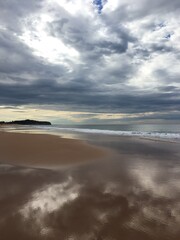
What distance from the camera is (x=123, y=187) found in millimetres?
5590

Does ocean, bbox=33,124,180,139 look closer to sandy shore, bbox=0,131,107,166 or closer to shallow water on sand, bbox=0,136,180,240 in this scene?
sandy shore, bbox=0,131,107,166

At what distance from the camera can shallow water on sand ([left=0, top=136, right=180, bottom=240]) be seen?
332cm

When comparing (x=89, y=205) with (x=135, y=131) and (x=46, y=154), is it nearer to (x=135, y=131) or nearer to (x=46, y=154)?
(x=46, y=154)

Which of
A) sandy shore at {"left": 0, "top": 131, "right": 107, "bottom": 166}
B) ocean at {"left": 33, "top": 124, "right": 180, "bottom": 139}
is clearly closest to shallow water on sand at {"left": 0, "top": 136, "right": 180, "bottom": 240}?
sandy shore at {"left": 0, "top": 131, "right": 107, "bottom": 166}

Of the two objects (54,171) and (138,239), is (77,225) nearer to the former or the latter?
(138,239)

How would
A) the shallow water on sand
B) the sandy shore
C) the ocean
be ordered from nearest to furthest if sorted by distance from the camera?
the shallow water on sand, the sandy shore, the ocean

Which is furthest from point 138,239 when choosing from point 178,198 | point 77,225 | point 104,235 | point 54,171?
point 54,171

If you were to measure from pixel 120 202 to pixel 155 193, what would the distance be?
1123mm

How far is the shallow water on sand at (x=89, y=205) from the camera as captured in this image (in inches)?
131

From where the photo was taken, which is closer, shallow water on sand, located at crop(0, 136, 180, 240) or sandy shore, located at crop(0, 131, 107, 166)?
shallow water on sand, located at crop(0, 136, 180, 240)

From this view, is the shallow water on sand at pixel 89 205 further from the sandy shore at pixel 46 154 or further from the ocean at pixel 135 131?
the ocean at pixel 135 131

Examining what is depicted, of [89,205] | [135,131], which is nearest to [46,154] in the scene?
[89,205]

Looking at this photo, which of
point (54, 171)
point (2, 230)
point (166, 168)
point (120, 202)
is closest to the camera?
point (2, 230)

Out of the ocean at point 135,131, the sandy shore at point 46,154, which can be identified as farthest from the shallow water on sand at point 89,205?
→ the ocean at point 135,131
